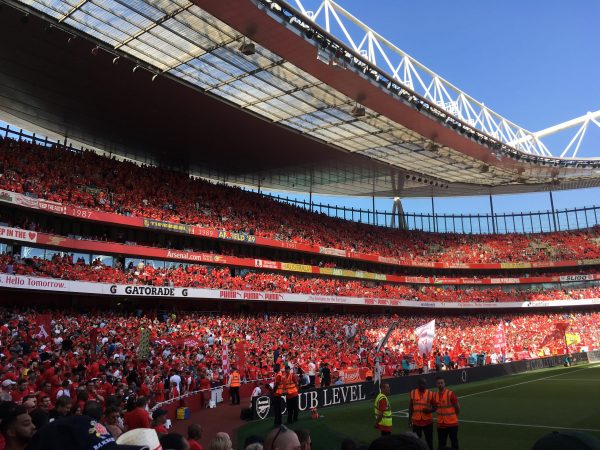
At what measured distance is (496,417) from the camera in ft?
54.1

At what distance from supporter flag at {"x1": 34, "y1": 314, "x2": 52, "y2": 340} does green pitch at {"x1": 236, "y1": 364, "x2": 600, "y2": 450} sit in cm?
967

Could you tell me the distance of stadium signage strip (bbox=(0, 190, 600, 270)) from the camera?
25712 mm

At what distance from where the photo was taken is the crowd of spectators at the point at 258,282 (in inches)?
1015

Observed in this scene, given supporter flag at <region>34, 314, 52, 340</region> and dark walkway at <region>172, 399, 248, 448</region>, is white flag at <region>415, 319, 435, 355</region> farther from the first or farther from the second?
supporter flag at <region>34, 314, 52, 340</region>

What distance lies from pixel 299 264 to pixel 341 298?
4.67 m

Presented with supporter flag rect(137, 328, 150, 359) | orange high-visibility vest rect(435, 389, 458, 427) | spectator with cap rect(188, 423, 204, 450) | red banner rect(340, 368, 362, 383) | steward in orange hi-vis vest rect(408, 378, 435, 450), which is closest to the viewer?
spectator with cap rect(188, 423, 204, 450)

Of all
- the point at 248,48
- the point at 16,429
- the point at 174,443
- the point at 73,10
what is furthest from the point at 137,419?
the point at 73,10

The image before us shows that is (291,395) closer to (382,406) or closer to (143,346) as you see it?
(382,406)

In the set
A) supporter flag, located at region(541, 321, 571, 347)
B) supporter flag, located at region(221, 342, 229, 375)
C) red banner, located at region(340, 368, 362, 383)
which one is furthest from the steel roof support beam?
supporter flag, located at region(541, 321, 571, 347)

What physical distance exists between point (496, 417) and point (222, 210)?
2726 cm

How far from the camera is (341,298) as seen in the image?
42.5 metres

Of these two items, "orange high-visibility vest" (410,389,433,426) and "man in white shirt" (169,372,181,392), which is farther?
"man in white shirt" (169,372,181,392)

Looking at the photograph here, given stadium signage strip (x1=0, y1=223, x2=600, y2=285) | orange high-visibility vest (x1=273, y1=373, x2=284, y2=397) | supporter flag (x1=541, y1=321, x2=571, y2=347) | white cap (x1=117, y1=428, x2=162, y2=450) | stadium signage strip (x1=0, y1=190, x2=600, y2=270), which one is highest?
stadium signage strip (x1=0, y1=190, x2=600, y2=270)

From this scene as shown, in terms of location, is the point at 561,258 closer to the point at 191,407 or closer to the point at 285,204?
the point at 285,204
